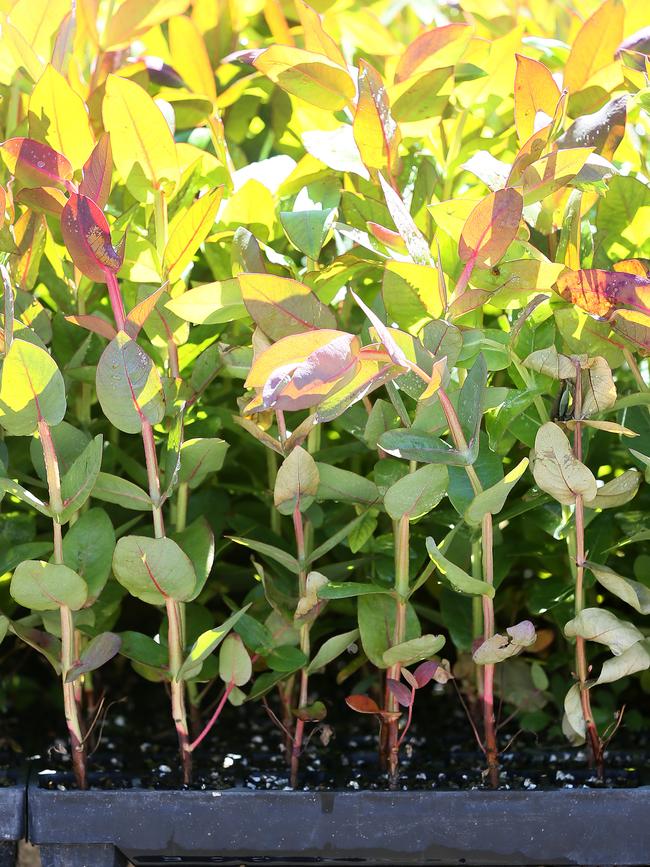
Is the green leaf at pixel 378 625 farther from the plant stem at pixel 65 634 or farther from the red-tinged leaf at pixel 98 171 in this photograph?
the red-tinged leaf at pixel 98 171

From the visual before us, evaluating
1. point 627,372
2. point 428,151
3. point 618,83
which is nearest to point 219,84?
point 428,151

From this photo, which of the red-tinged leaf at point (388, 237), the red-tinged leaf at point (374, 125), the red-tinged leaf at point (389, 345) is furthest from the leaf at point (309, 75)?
the red-tinged leaf at point (389, 345)

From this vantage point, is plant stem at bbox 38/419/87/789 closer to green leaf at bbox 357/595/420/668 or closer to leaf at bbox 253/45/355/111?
green leaf at bbox 357/595/420/668

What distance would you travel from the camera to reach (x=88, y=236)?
642 millimetres

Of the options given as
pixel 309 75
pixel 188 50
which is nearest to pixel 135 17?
pixel 188 50

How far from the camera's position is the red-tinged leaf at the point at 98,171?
674 millimetres

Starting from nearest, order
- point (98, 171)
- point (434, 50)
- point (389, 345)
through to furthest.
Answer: point (389, 345) → point (98, 171) → point (434, 50)

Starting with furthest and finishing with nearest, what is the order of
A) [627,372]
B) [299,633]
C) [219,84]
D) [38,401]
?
[219,84], [627,372], [299,633], [38,401]

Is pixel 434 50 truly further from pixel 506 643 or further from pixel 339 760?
pixel 339 760

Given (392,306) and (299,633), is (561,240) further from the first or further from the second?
(299,633)

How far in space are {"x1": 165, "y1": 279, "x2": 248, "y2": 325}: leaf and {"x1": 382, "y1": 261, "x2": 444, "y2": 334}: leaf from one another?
11 centimetres

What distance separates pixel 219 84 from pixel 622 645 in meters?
0.70

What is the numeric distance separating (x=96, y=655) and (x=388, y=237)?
1.23 feet

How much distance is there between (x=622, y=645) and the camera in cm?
70
